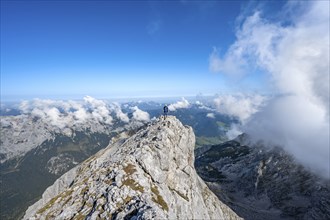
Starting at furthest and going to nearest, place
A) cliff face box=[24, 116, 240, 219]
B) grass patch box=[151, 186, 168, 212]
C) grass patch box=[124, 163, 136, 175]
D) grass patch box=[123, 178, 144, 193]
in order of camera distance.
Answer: grass patch box=[124, 163, 136, 175] → grass patch box=[123, 178, 144, 193] → grass patch box=[151, 186, 168, 212] → cliff face box=[24, 116, 240, 219]

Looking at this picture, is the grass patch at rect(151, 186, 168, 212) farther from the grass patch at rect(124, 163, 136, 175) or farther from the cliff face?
the grass patch at rect(124, 163, 136, 175)

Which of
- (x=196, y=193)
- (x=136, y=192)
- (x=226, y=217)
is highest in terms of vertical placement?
(x=136, y=192)

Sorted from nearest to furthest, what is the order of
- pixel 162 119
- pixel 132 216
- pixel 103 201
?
pixel 132 216
pixel 103 201
pixel 162 119

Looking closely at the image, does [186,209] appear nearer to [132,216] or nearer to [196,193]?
[196,193]

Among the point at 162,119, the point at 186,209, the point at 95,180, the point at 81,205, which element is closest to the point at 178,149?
the point at 162,119

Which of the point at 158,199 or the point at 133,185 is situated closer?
the point at 133,185

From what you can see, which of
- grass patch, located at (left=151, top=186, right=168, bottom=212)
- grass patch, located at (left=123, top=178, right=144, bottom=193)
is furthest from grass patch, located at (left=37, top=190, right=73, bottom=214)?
grass patch, located at (left=151, top=186, right=168, bottom=212)

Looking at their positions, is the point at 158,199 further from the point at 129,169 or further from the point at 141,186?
the point at 129,169

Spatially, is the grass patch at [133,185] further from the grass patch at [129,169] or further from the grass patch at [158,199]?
the grass patch at [158,199]

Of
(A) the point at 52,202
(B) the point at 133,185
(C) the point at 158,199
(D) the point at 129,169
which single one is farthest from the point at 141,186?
(A) the point at 52,202
